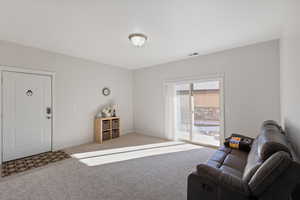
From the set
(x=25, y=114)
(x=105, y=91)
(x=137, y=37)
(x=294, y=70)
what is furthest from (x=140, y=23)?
Answer: (x=25, y=114)

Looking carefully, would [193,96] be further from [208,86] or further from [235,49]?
[235,49]

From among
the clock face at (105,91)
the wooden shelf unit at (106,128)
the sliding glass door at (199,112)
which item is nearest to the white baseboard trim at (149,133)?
the sliding glass door at (199,112)

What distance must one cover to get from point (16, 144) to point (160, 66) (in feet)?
13.8

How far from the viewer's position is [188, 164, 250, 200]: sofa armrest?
1.18m

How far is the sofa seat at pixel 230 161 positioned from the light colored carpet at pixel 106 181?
607 millimetres

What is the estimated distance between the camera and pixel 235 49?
11.0ft

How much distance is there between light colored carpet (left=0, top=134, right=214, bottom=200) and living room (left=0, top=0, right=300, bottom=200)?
0.07 ft

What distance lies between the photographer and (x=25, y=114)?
3.16 metres

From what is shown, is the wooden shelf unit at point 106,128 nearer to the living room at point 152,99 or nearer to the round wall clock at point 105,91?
the living room at point 152,99

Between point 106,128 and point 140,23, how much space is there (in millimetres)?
3320

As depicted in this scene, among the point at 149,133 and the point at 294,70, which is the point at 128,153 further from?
the point at 294,70

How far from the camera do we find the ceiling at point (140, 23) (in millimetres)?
1832

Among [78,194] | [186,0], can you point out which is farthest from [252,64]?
[78,194]

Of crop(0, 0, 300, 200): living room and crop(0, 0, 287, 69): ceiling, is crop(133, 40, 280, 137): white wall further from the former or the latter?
crop(0, 0, 287, 69): ceiling
